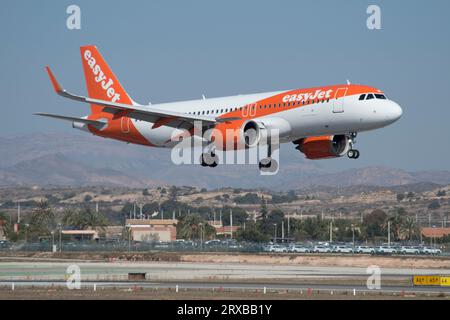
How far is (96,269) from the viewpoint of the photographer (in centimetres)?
10444

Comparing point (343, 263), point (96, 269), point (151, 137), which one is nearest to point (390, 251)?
point (343, 263)

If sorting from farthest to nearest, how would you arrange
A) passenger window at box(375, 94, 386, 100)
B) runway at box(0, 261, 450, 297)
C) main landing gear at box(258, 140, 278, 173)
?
1. main landing gear at box(258, 140, 278, 173)
2. passenger window at box(375, 94, 386, 100)
3. runway at box(0, 261, 450, 297)

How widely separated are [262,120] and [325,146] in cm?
649

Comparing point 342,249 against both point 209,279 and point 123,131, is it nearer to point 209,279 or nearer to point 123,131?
point 209,279

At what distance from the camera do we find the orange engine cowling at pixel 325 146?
83.4m

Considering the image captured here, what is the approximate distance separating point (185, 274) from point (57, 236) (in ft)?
300

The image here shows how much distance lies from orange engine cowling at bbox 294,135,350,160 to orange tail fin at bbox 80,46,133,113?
1901cm

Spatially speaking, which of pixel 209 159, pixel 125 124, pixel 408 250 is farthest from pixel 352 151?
pixel 408 250

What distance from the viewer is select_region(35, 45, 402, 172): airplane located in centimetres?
7756

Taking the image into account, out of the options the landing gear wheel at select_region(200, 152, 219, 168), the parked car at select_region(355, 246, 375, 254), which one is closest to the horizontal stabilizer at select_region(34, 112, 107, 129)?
the landing gear wheel at select_region(200, 152, 219, 168)

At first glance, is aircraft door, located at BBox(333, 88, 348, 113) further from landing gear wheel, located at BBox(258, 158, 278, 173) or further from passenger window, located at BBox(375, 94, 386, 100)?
landing gear wheel, located at BBox(258, 158, 278, 173)

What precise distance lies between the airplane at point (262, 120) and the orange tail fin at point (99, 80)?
440cm

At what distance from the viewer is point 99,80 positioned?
3905 inches
